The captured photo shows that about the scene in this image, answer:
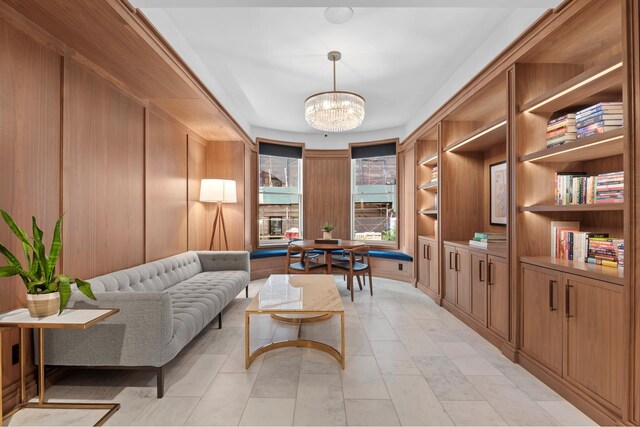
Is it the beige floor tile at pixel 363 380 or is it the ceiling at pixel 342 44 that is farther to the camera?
the ceiling at pixel 342 44

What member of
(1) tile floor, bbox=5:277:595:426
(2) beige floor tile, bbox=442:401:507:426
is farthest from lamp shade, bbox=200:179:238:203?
(2) beige floor tile, bbox=442:401:507:426

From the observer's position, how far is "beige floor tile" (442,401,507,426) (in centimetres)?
186

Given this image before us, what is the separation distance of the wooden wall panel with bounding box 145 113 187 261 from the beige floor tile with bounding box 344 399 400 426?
284 cm

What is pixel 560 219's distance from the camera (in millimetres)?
2658

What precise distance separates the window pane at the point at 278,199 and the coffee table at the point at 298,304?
9.50 ft

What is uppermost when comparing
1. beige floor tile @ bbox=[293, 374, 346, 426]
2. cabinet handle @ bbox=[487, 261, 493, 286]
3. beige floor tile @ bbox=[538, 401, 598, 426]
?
cabinet handle @ bbox=[487, 261, 493, 286]

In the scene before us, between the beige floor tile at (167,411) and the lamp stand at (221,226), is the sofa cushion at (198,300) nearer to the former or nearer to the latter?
the beige floor tile at (167,411)

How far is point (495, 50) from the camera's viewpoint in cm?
291

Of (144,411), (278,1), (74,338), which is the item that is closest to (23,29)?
(278,1)

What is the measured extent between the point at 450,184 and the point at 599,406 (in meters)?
2.84

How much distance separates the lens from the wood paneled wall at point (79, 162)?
80.4 inches

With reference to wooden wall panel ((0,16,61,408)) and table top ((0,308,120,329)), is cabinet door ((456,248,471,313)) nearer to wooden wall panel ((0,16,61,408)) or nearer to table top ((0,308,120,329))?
table top ((0,308,120,329))

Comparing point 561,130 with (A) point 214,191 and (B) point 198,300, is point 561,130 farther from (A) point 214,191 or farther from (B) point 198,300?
(A) point 214,191

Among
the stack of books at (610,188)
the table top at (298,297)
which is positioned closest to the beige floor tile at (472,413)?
the table top at (298,297)
